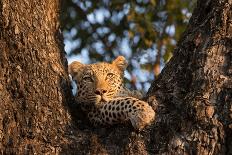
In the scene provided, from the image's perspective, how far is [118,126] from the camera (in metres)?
5.18

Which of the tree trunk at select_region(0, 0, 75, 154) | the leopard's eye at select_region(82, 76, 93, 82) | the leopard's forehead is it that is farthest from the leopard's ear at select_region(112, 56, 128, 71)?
the tree trunk at select_region(0, 0, 75, 154)

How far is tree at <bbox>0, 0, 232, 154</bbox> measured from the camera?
460 cm

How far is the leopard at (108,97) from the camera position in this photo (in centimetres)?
498

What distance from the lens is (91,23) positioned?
1084 cm

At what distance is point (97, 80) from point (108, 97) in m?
0.29

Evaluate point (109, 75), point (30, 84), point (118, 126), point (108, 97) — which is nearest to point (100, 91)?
point (108, 97)

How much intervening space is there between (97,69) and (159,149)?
2064mm

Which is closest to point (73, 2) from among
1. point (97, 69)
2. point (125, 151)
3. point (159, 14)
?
point (159, 14)

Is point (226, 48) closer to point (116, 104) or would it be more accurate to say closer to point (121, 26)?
point (116, 104)

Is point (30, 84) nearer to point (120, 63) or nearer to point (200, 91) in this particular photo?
point (200, 91)

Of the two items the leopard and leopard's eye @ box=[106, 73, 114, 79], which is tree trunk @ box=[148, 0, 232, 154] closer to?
the leopard

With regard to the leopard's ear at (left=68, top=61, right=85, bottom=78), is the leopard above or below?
below

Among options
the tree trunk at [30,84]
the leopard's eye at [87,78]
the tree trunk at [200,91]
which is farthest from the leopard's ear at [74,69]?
the tree trunk at [200,91]

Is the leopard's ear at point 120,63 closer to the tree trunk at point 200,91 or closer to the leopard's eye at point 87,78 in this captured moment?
the leopard's eye at point 87,78
